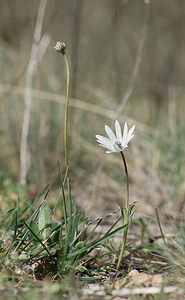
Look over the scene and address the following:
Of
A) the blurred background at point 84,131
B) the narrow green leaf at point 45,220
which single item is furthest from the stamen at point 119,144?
the blurred background at point 84,131

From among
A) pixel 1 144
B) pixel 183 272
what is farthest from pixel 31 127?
pixel 183 272

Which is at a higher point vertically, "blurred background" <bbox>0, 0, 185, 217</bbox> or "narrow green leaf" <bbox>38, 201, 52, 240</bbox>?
"blurred background" <bbox>0, 0, 185, 217</bbox>

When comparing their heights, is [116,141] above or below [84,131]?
below

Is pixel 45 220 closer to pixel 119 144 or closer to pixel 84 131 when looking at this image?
pixel 119 144

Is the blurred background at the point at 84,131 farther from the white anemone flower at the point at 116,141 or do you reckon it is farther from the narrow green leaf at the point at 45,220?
the narrow green leaf at the point at 45,220

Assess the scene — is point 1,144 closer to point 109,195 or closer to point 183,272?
point 109,195

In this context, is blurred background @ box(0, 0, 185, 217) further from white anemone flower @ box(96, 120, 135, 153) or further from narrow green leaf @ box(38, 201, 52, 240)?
narrow green leaf @ box(38, 201, 52, 240)

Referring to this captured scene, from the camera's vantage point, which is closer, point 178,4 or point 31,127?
point 31,127

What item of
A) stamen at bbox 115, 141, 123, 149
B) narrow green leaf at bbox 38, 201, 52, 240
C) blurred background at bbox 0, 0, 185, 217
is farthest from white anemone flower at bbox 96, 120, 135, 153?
blurred background at bbox 0, 0, 185, 217

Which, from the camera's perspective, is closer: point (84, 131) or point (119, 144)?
point (119, 144)

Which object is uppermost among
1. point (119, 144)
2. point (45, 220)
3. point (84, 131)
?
point (84, 131)

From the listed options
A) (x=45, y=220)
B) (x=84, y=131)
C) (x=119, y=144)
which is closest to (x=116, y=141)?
(x=119, y=144)
